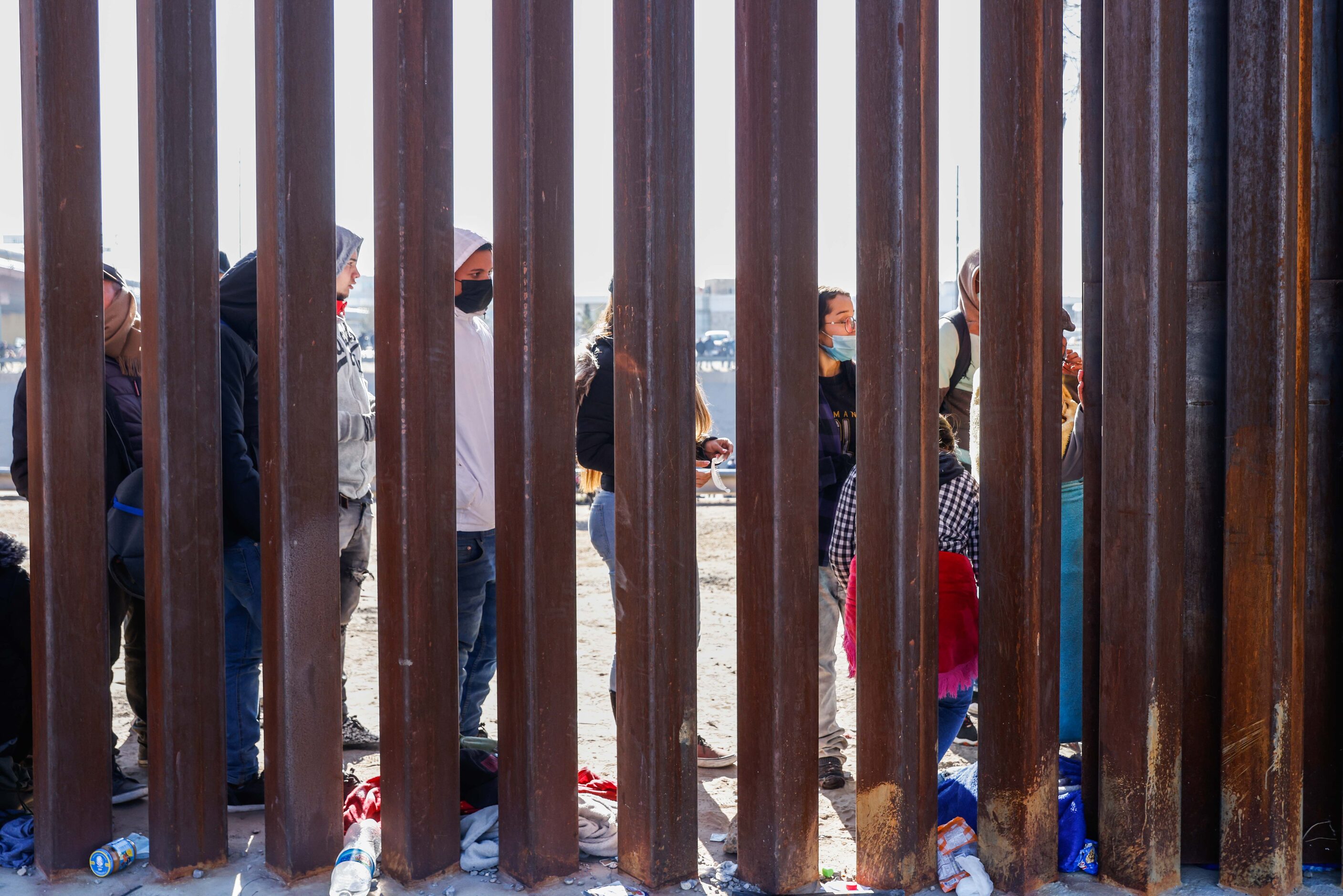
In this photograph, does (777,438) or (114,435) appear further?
(114,435)

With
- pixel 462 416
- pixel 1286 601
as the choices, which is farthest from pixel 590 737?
pixel 1286 601

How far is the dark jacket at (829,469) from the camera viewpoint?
12.1 ft

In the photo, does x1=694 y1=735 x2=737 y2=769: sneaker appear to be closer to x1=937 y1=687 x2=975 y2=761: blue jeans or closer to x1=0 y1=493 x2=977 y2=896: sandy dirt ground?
x1=0 y1=493 x2=977 y2=896: sandy dirt ground

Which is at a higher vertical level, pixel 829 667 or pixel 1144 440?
pixel 1144 440

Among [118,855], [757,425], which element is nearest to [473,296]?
[757,425]

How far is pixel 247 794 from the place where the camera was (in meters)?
3.28

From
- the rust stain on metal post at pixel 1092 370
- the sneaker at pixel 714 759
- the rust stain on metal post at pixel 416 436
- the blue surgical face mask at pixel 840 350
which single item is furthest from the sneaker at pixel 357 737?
the rust stain on metal post at pixel 1092 370

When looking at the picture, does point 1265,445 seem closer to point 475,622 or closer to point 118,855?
point 475,622

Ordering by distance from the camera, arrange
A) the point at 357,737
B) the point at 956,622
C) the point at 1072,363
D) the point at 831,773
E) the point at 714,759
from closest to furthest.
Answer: the point at 956,622, the point at 831,773, the point at 714,759, the point at 357,737, the point at 1072,363

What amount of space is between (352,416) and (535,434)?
3.37ft

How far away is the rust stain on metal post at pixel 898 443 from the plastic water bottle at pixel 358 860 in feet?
3.83

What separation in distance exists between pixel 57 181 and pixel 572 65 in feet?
4.00

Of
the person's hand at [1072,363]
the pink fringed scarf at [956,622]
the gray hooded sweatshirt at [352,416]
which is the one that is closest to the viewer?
the pink fringed scarf at [956,622]

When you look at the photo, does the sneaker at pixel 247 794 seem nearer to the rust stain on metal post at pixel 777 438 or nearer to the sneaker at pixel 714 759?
the sneaker at pixel 714 759
